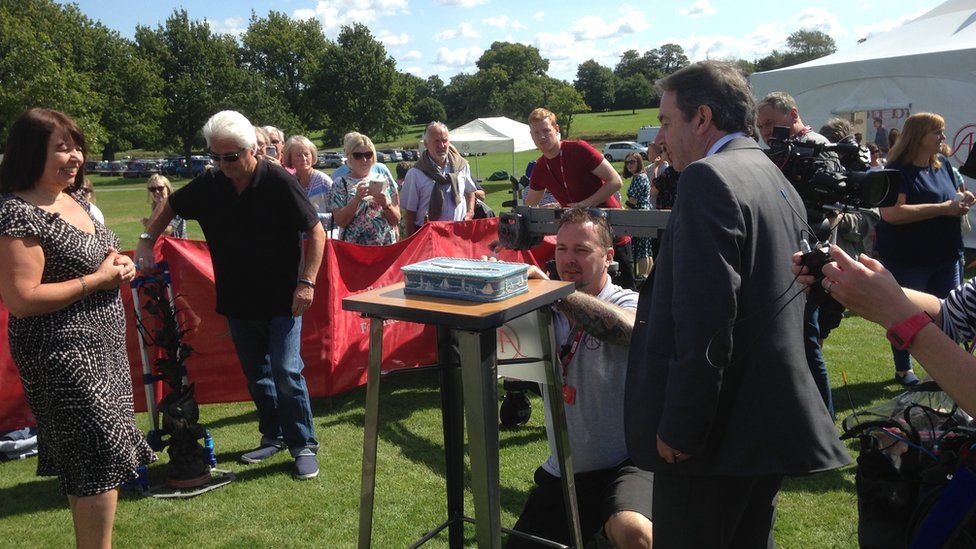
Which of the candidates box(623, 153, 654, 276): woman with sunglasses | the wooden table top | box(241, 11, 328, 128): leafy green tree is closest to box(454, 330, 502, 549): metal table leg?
the wooden table top

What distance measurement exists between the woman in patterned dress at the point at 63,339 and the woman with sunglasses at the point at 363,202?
9.23 ft

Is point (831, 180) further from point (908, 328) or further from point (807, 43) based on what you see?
point (807, 43)

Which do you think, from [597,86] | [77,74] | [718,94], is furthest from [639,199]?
[597,86]

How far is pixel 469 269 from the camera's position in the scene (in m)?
2.33

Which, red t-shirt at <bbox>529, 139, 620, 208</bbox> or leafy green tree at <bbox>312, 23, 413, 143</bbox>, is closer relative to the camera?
red t-shirt at <bbox>529, 139, 620, 208</bbox>

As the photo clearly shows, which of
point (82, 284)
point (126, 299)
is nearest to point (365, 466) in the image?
point (82, 284)

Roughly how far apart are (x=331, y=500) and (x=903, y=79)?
33.2ft

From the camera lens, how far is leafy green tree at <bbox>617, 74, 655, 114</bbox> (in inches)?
3258

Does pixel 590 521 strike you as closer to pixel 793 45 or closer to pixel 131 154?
pixel 131 154

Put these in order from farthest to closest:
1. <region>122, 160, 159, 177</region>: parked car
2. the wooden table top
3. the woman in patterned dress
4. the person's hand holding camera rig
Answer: <region>122, 160, 159, 177</region>: parked car
the woman in patterned dress
the wooden table top
the person's hand holding camera rig

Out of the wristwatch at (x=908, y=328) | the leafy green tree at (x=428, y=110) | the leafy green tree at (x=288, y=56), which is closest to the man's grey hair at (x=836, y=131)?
the wristwatch at (x=908, y=328)

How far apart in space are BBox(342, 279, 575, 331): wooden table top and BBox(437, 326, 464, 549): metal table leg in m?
0.42

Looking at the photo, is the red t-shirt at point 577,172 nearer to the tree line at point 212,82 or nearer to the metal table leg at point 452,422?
the metal table leg at point 452,422

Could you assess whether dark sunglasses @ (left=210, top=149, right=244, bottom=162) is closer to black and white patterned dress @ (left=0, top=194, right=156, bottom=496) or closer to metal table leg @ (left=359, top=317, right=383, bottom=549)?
black and white patterned dress @ (left=0, top=194, right=156, bottom=496)
